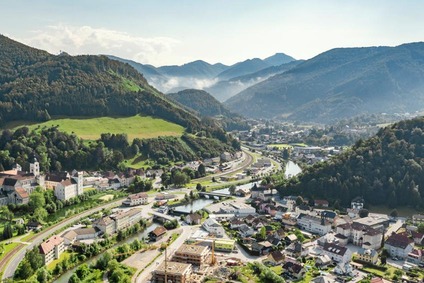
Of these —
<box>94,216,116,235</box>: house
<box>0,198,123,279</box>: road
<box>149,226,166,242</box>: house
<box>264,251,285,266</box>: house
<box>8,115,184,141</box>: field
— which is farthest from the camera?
<box>8,115,184,141</box>: field

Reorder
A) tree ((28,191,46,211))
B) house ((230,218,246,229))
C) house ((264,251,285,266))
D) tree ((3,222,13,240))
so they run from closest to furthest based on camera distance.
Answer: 1. house ((264,251,285,266))
2. tree ((3,222,13,240))
3. house ((230,218,246,229))
4. tree ((28,191,46,211))

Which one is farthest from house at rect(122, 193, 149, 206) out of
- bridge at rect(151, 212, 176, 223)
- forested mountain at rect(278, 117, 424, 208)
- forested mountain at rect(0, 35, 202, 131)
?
forested mountain at rect(0, 35, 202, 131)

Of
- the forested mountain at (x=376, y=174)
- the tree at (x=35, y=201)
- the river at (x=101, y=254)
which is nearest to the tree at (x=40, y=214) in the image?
the tree at (x=35, y=201)

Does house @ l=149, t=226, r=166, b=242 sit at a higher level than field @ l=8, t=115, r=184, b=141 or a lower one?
lower

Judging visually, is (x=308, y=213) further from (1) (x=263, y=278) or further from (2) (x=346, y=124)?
(2) (x=346, y=124)

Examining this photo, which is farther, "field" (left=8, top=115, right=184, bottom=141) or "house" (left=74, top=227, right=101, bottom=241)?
"field" (left=8, top=115, right=184, bottom=141)

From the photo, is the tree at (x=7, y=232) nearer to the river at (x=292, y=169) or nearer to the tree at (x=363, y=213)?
the tree at (x=363, y=213)

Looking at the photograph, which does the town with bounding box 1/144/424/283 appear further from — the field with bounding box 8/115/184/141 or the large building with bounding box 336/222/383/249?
the field with bounding box 8/115/184/141
